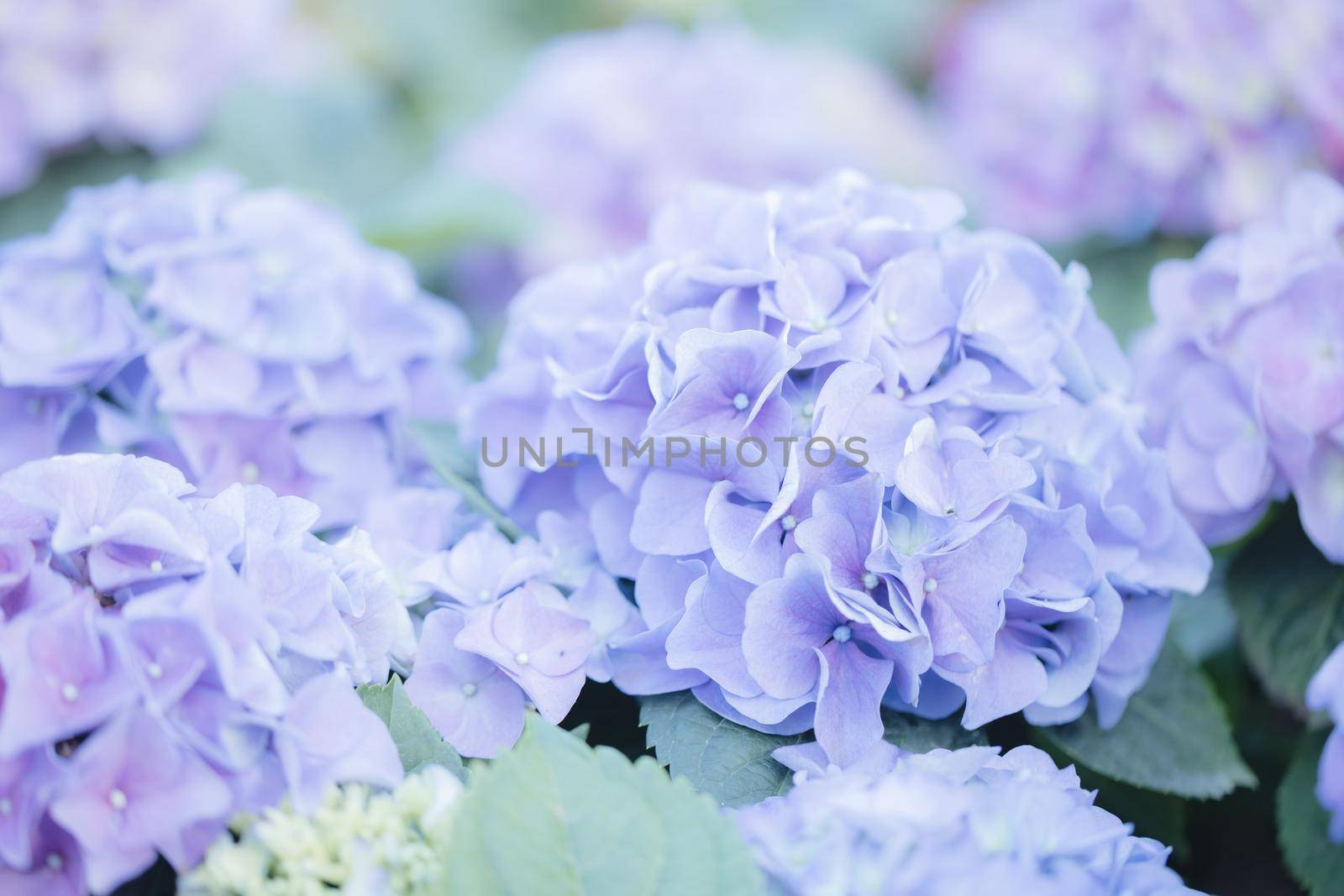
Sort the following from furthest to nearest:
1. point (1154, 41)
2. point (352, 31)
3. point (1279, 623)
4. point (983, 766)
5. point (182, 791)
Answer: point (352, 31), point (1154, 41), point (1279, 623), point (983, 766), point (182, 791)

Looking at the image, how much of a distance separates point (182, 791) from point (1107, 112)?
128cm

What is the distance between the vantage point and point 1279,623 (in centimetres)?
89

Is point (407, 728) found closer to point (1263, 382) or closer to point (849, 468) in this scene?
point (849, 468)

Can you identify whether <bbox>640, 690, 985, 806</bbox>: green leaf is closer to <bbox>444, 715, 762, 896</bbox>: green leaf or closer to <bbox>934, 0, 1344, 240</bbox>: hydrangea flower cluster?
<bbox>444, 715, 762, 896</bbox>: green leaf

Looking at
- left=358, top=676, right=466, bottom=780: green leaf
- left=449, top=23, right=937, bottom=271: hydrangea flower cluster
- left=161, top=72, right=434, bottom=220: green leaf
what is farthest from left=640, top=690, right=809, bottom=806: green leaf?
left=161, top=72, right=434, bottom=220: green leaf

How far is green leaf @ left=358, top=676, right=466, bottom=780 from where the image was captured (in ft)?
2.13

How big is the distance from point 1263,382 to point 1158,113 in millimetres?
636

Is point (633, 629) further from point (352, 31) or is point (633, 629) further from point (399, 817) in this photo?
point (352, 31)

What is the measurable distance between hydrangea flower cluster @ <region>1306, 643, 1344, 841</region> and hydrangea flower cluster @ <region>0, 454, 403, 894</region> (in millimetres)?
557

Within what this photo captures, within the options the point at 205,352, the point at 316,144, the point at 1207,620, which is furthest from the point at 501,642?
the point at 316,144

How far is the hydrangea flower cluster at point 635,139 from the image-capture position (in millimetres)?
1469

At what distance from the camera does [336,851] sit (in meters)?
0.56

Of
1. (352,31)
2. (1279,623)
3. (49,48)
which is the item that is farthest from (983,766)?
(352,31)

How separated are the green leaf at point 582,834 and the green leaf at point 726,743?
77 millimetres
